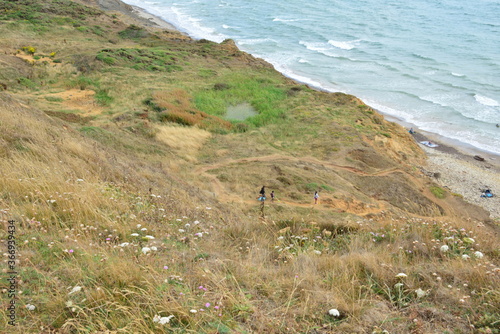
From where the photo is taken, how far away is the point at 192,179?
16703mm

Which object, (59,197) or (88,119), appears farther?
(88,119)

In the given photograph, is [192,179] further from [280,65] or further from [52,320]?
[280,65]

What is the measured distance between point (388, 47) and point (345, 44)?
6864 mm

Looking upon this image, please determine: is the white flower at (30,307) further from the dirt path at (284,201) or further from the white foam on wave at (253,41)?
the white foam on wave at (253,41)

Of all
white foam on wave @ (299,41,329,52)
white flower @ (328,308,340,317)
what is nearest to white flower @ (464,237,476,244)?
white flower @ (328,308,340,317)

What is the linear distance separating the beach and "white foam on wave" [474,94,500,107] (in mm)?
11239

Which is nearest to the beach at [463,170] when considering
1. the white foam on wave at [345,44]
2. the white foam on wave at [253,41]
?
the white foam on wave at [345,44]

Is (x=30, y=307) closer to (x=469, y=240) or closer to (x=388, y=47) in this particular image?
(x=469, y=240)

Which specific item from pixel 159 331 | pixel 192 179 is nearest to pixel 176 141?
pixel 192 179

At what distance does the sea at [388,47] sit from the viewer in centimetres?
4112

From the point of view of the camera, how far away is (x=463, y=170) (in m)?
29.0

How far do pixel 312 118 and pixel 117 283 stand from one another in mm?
26229

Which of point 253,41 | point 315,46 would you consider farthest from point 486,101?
point 253,41

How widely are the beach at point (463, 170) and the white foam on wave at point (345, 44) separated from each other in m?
27.0
